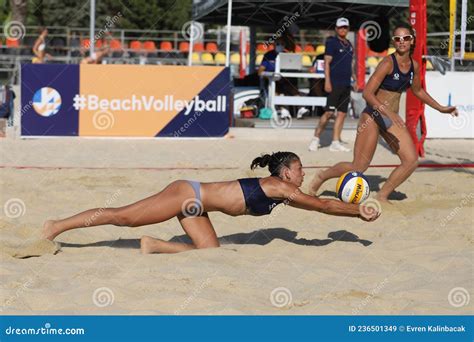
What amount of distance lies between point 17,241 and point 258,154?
5482mm

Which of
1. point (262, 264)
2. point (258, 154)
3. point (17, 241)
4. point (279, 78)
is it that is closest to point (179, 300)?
point (262, 264)

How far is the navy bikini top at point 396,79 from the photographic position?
747 cm

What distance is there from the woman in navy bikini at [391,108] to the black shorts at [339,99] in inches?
132

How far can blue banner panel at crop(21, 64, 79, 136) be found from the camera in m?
12.1

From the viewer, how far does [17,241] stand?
619 centimetres

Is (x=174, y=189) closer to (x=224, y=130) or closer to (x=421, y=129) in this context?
(x=421, y=129)
